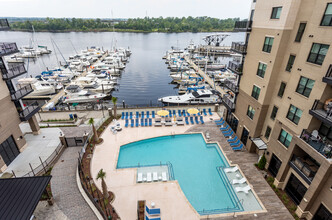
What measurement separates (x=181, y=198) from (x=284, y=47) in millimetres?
17315

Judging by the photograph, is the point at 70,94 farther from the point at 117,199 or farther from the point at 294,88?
the point at 294,88

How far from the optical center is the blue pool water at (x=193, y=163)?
16562 millimetres

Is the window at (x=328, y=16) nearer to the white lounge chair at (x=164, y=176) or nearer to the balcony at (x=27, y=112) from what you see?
the white lounge chair at (x=164, y=176)

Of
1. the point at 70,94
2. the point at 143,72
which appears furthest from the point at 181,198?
the point at 143,72

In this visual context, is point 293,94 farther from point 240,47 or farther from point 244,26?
point 244,26

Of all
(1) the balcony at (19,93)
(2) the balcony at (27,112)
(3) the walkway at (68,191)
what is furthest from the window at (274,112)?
(1) the balcony at (19,93)

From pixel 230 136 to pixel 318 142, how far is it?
11.7 meters

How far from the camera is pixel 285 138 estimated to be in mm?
16781

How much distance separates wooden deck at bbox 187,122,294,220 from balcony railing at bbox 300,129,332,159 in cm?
632

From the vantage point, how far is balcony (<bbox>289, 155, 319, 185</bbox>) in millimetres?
13922

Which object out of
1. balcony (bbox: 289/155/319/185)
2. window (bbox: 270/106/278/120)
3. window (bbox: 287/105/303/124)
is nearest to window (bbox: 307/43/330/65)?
window (bbox: 287/105/303/124)

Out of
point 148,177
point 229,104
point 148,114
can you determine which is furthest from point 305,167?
point 148,114

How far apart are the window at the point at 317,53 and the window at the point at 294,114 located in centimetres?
409

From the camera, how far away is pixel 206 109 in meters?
33.8
